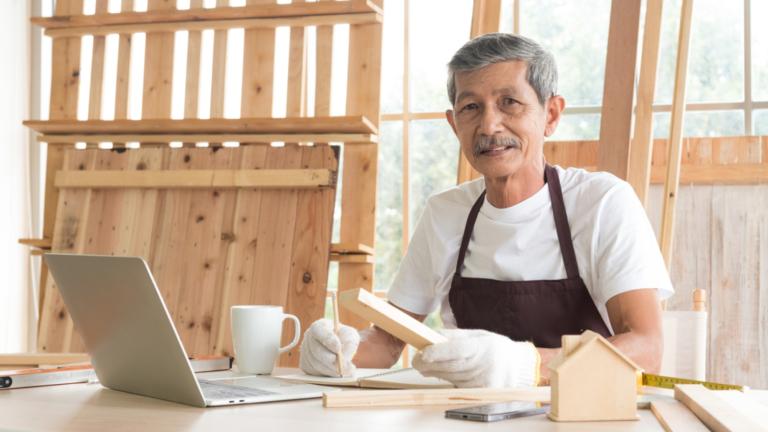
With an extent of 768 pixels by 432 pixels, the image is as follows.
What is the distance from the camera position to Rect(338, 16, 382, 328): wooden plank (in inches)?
147

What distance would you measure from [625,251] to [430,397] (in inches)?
37.3

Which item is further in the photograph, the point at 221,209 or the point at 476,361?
the point at 221,209

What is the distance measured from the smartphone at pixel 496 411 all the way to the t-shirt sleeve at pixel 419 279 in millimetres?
1231

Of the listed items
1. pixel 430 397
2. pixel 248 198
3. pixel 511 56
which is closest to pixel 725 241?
pixel 511 56

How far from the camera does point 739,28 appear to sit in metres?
4.12

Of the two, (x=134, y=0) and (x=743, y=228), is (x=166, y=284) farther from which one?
(x=743, y=228)

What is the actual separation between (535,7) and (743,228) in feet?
5.42

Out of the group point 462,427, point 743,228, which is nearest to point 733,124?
point 743,228

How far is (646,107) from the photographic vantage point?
121 inches

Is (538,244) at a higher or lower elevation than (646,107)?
lower

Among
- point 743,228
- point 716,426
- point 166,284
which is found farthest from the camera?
point 166,284

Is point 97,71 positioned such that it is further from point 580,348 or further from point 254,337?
point 580,348

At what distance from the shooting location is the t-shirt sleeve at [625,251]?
2.04m

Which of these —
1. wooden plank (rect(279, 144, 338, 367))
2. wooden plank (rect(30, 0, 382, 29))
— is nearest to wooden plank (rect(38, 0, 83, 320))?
wooden plank (rect(30, 0, 382, 29))
